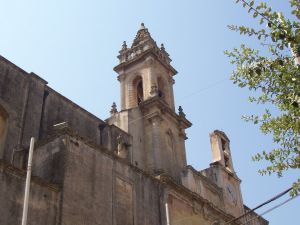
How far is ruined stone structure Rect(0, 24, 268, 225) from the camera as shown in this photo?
18.5 meters

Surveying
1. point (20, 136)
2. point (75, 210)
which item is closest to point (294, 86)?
point (75, 210)

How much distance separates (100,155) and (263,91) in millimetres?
11963

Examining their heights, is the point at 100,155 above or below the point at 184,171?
below

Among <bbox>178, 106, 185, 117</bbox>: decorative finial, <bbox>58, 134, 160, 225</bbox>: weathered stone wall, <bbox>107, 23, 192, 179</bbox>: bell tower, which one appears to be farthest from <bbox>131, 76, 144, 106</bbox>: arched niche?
<bbox>58, 134, 160, 225</bbox>: weathered stone wall

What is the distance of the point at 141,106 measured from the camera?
33.4m

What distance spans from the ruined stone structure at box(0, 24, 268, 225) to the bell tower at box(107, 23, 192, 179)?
7 cm

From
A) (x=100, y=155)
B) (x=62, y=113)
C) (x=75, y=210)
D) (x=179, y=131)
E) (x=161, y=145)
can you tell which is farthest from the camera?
(x=179, y=131)

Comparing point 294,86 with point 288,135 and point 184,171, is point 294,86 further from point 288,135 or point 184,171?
point 184,171

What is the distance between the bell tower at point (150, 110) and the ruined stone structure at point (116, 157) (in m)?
0.07

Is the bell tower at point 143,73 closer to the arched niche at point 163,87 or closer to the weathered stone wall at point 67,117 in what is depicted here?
the arched niche at point 163,87

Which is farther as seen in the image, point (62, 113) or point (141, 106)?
point (141, 106)

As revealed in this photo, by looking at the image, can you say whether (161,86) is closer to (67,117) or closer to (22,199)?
(67,117)

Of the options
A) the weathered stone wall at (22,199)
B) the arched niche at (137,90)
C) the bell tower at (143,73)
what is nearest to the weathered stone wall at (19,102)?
the weathered stone wall at (22,199)

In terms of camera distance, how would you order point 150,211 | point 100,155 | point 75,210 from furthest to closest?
point 150,211 → point 100,155 → point 75,210
